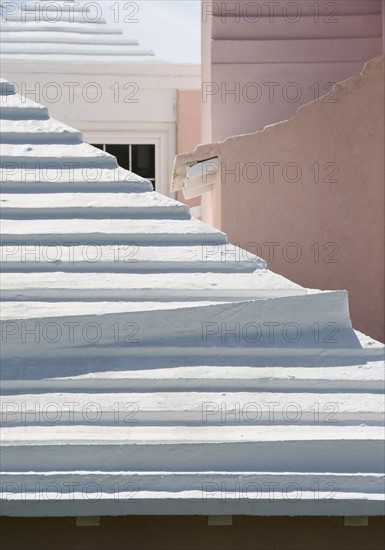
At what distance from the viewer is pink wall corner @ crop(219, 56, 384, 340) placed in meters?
8.59

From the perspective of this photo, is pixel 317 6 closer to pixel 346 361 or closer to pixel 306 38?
pixel 306 38

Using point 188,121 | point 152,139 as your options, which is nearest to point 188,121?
point 188,121

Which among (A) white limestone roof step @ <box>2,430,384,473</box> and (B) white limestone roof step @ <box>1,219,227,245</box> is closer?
(A) white limestone roof step @ <box>2,430,384,473</box>

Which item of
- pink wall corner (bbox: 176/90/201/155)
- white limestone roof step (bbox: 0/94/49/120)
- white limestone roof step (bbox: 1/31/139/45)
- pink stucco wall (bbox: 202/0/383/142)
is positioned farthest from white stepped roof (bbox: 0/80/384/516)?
white limestone roof step (bbox: 1/31/139/45)

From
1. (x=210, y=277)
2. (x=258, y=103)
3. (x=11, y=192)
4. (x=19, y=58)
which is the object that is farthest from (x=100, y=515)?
(x=19, y=58)

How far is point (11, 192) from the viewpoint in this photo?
556cm

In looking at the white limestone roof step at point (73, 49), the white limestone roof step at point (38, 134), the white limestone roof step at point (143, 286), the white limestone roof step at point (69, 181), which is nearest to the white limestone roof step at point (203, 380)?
the white limestone roof step at point (143, 286)

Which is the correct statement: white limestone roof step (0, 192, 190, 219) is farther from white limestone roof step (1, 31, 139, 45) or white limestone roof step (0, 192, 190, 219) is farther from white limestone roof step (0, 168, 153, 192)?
white limestone roof step (1, 31, 139, 45)

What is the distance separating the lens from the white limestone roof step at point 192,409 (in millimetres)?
4699

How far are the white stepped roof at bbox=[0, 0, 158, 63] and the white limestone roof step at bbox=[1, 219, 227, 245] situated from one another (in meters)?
6.98

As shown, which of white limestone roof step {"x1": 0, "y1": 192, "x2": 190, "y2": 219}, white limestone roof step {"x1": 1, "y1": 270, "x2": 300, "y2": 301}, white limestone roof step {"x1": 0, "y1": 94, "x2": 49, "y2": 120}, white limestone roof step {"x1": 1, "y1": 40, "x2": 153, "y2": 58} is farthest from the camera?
white limestone roof step {"x1": 1, "y1": 40, "x2": 153, "y2": 58}

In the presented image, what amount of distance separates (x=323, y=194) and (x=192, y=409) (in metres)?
4.65

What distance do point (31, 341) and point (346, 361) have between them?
139cm

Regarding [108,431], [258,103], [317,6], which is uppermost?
[317,6]
